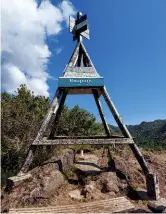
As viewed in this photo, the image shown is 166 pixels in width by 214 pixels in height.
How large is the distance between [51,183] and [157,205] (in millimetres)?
3568

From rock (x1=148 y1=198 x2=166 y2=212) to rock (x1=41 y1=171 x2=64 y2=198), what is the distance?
10.5 ft

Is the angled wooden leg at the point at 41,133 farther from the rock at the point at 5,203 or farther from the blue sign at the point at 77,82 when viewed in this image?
the rock at the point at 5,203

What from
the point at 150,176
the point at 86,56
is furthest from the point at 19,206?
the point at 86,56

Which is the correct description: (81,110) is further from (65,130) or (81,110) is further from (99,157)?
(99,157)

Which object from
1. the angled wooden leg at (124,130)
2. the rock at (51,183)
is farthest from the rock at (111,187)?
the rock at (51,183)

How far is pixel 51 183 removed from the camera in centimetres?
795

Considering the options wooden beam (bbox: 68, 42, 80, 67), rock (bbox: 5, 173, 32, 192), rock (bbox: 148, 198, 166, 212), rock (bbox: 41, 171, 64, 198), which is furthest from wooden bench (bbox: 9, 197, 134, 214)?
wooden beam (bbox: 68, 42, 80, 67)

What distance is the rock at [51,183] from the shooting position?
7625mm

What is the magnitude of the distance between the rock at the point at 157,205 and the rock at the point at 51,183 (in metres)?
3.19

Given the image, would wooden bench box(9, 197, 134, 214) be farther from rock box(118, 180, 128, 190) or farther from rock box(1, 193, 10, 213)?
rock box(118, 180, 128, 190)

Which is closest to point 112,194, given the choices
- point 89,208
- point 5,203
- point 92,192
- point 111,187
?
point 111,187

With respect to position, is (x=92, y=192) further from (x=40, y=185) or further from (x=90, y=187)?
(x=40, y=185)

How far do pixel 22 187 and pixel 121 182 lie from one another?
146 inches

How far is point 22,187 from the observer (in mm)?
7805
